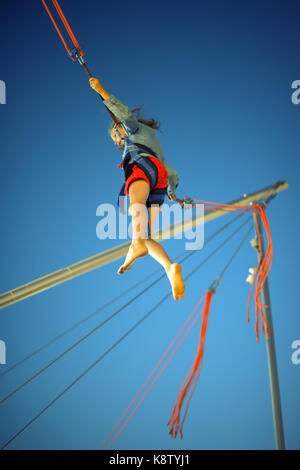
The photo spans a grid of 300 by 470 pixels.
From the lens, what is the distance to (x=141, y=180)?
71.3 inches

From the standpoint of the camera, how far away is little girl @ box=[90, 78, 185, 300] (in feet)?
5.81

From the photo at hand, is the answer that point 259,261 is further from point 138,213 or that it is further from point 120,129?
point 120,129

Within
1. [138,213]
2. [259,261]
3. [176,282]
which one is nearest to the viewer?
[176,282]

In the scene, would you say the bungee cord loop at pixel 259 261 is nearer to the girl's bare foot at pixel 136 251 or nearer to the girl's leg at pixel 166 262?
the girl's leg at pixel 166 262

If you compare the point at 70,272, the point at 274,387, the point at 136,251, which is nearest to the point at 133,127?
the point at 136,251

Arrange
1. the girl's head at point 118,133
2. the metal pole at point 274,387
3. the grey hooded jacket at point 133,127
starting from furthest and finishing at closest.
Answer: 1. the metal pole at point 274,387
2. the girl's head at point 118,133
3. the grey hooded jacket at point 133,127

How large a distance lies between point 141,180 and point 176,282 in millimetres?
442

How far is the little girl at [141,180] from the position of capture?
177 cm

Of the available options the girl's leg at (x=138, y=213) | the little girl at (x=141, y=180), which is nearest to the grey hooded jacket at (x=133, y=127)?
the little girl at (x=141, y=180)

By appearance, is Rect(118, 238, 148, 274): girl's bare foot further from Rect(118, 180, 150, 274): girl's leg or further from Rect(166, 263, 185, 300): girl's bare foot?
Rect(166, 263, 185, 300): girl's bare foot

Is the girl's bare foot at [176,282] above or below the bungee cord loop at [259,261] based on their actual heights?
below
